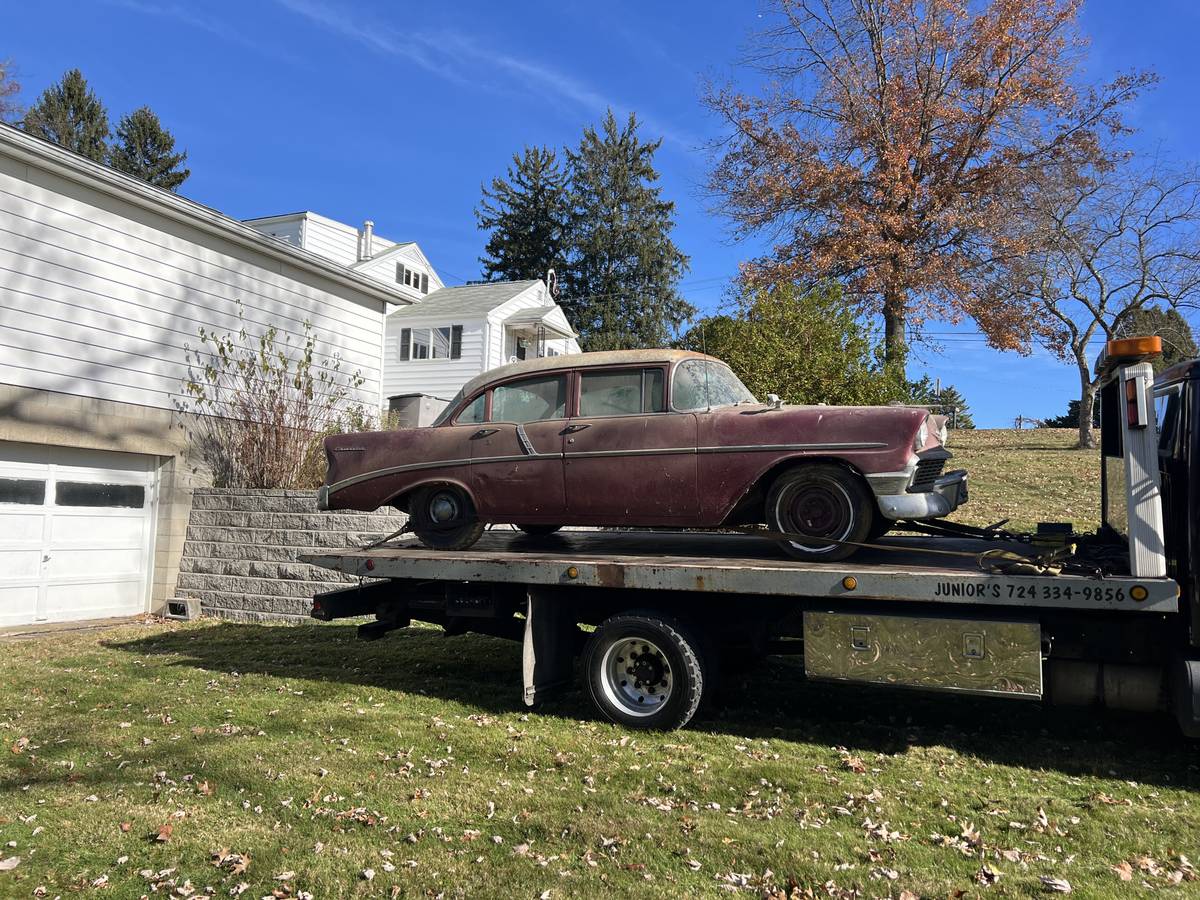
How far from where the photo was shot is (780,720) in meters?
5.94

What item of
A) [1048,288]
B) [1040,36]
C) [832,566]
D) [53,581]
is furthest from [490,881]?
[1048,288]

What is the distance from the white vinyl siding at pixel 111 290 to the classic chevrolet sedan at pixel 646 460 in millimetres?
5684

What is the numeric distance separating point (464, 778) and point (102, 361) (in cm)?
900

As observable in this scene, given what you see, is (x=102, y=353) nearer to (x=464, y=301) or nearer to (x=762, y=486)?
(x=762, y=486)

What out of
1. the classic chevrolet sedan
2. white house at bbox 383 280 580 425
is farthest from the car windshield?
white house at bbox 383 280 580 425

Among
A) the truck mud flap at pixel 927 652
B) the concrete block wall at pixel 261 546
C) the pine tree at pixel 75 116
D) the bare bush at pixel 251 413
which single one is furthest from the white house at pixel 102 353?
the pine tree at pixel 75 116

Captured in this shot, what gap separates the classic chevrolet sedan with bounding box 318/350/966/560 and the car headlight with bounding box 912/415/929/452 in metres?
0.01

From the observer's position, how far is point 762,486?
5828 millimetres

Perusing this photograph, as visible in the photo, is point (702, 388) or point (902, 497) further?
point (702, 388)

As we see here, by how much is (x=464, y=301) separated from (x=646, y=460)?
21185 millimetres

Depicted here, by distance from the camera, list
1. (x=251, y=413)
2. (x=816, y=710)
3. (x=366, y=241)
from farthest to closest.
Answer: (x=366, y=241), (x=251, y=413), (x=816, y=710)

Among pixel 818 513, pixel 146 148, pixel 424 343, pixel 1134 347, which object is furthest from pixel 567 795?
pixel 146 148

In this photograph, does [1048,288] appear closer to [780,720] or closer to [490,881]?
[780,720]

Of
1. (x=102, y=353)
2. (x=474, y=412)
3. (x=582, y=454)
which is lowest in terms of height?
(x=582, y=454)
